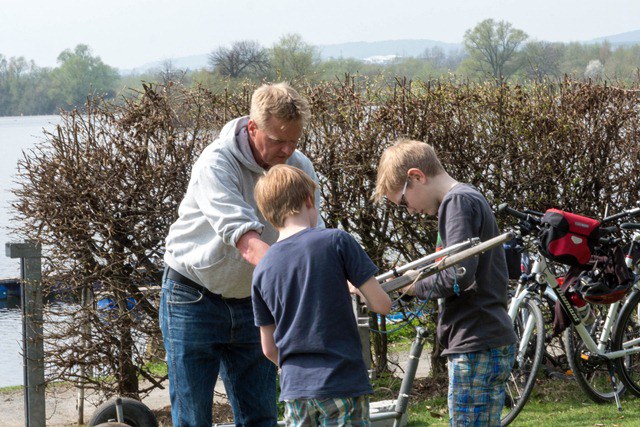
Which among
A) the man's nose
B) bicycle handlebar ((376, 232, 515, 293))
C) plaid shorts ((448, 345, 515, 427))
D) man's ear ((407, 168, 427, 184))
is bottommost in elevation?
plaid shorts ((448, 345, 515, 427))

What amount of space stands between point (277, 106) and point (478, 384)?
1.35 meters

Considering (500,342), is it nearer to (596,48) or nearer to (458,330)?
(458,330)

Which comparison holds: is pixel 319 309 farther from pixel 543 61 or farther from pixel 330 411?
Result: pixel 543 61

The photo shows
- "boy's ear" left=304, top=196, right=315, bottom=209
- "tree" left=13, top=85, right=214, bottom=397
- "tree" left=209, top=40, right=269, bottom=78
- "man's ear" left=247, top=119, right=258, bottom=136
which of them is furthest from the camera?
"tree" left=209, top=40, right=269, bottom=78

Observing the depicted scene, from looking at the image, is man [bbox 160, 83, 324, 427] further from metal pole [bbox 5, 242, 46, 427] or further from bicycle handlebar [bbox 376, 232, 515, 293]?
metal pole [bbox 5, 242, 46, 427]

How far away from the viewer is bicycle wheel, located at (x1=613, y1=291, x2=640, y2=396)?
657 cm

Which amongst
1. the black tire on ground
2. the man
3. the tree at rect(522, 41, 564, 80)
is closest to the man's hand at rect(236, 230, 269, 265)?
the man

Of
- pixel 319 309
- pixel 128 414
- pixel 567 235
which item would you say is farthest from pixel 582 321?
pixel 319 309

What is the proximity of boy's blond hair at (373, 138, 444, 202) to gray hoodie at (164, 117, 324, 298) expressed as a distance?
0.31 metres

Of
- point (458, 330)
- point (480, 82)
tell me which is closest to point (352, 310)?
point (458, 330)

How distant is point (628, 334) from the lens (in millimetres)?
6801

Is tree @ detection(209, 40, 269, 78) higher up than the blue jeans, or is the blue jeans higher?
tree @ detection(209, 40, 269, 78)

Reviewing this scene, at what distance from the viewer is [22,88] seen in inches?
1971

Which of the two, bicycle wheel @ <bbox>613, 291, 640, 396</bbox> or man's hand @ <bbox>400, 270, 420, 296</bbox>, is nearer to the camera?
man's hand @ <bbox>400, 270, 420, 296</bbox>
